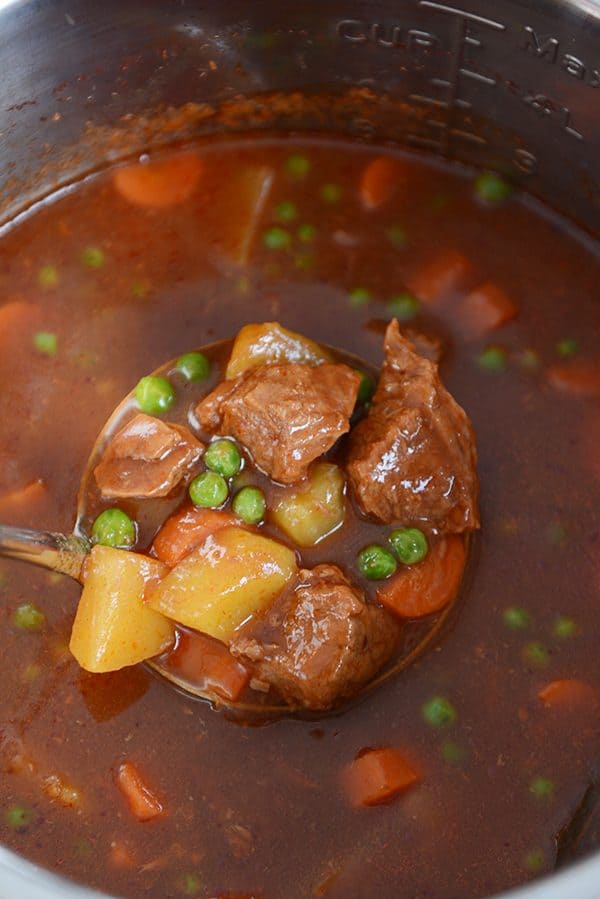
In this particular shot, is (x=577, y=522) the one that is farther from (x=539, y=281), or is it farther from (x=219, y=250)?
(x=219, y=250)

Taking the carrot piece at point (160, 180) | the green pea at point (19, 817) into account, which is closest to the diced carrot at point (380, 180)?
the carrot piece at point (160, 180)

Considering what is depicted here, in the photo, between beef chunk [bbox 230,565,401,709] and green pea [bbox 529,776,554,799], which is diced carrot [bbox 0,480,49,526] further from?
green pea [bbox 529,776,554,799]

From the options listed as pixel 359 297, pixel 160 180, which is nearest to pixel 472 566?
pixel 359 297

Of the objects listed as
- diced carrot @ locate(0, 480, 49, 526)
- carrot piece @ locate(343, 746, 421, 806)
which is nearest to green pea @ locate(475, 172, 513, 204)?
diced carrot @ locate(0, 480, 49, 526)

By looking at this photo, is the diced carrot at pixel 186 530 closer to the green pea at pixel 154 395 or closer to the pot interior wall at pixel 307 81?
the green pea at pixel 154 395

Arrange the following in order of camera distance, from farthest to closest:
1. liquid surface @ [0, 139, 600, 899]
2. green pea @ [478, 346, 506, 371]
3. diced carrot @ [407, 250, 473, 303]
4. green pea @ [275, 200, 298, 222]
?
1. green pea @ [275, 200, 298, 222]
2. diced carrot @ [407, 250, 473, 303]
3. green pea @ [478, 346, 506, 371]
4. liquid surface @ [0, 139, 600, 899]

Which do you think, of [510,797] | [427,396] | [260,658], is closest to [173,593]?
[260,658]

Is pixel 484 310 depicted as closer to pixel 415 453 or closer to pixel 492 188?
pixel 492 188

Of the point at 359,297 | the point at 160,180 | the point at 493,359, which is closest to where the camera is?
the point at 493,359
